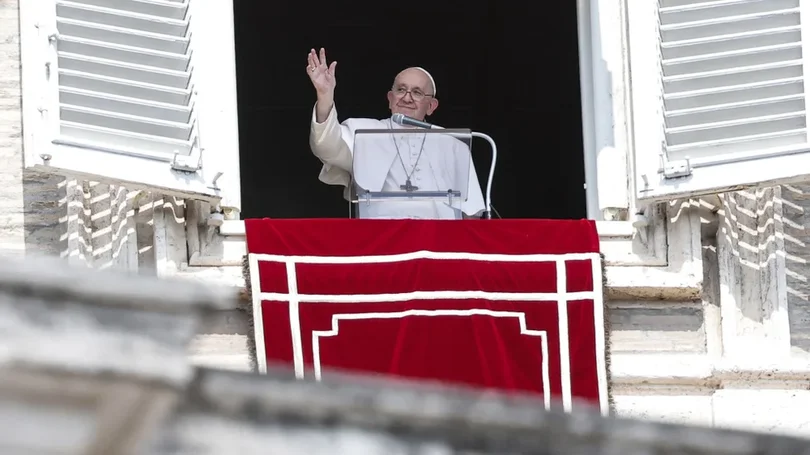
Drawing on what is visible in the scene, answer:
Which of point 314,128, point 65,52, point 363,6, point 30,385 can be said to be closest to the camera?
point 30,385

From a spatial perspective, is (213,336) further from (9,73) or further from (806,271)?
(806,271)

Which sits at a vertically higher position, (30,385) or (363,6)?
(363,6)

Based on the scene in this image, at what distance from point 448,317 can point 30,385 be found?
4.12 metres

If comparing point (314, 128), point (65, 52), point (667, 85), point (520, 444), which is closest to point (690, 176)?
point (667, 85)

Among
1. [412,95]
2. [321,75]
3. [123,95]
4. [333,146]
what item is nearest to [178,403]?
[123,95]

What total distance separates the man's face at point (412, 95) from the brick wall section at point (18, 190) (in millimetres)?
1551

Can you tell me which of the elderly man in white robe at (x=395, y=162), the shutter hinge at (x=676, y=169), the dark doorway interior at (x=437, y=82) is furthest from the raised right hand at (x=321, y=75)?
the dark doorway interior at (x=437, y=82)

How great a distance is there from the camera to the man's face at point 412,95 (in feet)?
23.4

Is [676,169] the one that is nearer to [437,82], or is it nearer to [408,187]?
[408,187]

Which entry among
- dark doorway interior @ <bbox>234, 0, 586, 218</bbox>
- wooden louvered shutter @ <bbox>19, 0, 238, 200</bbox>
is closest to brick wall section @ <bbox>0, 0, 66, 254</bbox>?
wooden louvered shutter @ <bbox>19, 0, 238, 200</bbox>

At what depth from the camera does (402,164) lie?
21.0 feet

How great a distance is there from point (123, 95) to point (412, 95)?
5.37ft

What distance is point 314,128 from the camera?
252 inches

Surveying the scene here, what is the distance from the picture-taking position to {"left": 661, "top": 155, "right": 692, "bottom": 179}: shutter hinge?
5.74 m
